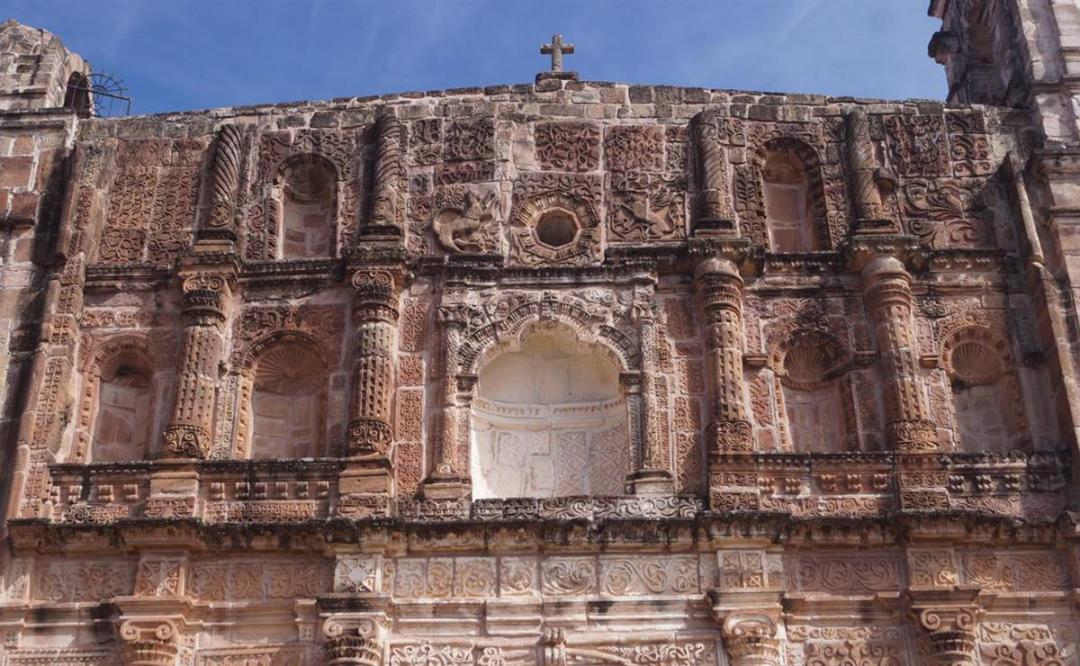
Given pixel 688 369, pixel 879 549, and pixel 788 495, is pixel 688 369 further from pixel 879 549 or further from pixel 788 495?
pixel 879 549

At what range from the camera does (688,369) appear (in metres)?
11.3

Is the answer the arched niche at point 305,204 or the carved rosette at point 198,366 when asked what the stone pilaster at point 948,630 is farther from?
the arched niche at point 305,204

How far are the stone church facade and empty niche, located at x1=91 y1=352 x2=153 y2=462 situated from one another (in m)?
0.03

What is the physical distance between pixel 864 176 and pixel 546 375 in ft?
11.0

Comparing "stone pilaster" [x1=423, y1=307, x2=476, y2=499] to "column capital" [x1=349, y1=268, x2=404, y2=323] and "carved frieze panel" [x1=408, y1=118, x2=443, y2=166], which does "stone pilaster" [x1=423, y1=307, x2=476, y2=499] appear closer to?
"column capital" [x1=349, y1=268, x2=404, y2=323]

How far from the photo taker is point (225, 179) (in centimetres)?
1220

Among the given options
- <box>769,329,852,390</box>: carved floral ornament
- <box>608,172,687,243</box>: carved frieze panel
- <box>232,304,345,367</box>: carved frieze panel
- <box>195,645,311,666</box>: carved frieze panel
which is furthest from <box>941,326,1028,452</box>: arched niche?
<box>195,645,311,666</box>: carved frieze panel

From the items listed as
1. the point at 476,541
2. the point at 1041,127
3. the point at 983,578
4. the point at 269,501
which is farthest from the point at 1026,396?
the point at 269,501

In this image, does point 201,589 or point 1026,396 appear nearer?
point 201,589

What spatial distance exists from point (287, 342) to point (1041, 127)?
7023 millimetres

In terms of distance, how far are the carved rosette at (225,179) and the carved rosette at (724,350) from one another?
415 centimetres

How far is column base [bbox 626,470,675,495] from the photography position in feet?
34.9

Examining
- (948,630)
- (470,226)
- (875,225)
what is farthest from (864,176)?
(948,630)

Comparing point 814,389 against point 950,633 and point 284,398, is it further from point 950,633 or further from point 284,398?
point 284,398
